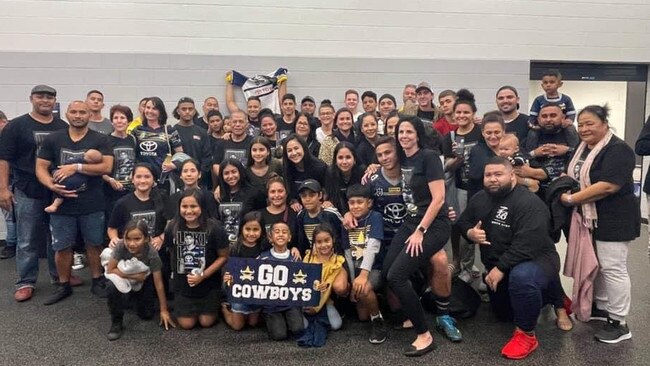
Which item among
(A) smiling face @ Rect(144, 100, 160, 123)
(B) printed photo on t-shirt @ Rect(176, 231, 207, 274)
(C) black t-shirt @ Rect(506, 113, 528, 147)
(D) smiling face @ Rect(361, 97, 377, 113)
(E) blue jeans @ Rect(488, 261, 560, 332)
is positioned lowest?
(E) blue jeans @ Rect(488, 261, 560, 332)

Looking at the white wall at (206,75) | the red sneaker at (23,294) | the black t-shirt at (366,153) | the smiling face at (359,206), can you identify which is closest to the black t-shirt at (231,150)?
the black t-shirt at (366,153)

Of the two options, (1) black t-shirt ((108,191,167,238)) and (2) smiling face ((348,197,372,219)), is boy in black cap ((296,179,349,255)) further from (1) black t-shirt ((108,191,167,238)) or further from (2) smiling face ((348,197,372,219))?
(1) black t-shirt ((108,191,167,238))

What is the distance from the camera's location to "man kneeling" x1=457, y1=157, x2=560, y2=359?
9.11 ft

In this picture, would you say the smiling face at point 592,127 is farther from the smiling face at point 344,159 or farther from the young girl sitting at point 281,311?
the young girl sitting at point 281,311

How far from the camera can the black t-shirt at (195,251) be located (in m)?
3.22

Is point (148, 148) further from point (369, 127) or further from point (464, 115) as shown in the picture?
point (464, 115)

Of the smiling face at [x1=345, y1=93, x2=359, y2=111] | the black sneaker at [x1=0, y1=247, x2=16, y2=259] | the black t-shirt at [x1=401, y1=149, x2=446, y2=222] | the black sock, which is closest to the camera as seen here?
the black t-shirt at [x1=401, y1=149, x2=446, y2=222]

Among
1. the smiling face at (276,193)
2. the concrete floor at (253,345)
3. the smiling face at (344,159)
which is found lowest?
the concrete floor at (253,345)

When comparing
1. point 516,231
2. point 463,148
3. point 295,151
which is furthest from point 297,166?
point 516,231

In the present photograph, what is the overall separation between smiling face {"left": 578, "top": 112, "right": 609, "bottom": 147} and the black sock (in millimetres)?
1348

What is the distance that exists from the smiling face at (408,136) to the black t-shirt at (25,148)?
2.79 m

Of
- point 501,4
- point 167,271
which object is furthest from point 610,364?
point 501,4

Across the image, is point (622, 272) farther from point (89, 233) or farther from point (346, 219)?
point (89, 233)

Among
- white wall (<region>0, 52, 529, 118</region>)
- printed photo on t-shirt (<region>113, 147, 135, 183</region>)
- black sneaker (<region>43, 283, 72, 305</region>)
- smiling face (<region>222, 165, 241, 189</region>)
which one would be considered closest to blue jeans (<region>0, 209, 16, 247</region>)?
white wall (<region>0, 52, 529, 118</region>)
